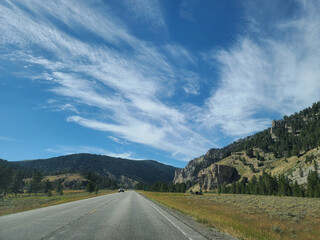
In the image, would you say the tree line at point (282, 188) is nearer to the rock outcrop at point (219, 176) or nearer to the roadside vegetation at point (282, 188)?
the roadside vegetation at point (282, 188)

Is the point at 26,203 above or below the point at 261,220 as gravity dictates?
below

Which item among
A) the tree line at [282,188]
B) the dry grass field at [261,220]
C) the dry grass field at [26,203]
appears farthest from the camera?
the tree line at [282,188]

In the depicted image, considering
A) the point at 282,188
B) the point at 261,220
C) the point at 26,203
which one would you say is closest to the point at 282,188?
the point at 282,188

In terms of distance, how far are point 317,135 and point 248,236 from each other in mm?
175686

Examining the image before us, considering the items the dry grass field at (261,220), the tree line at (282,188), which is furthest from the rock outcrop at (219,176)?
the dry grass field at (261,220)

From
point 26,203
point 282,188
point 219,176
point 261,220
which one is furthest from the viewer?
point 219,176

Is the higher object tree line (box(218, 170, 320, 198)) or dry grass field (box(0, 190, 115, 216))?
tree line (box(218, 170, 320, 198))

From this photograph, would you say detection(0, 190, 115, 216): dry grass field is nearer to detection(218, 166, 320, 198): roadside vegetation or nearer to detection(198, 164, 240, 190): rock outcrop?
detection(218, 166, 320, 198): roadside vegetation

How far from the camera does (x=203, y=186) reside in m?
197

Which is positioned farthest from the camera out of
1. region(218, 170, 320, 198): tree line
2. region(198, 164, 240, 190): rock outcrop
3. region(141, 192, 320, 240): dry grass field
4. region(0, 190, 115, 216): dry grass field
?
region(198, 164, 240, 190): rock outcrop

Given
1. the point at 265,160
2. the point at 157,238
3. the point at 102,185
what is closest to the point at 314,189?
the point at 157,238

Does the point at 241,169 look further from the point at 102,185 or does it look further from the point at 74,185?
the point at 74,185

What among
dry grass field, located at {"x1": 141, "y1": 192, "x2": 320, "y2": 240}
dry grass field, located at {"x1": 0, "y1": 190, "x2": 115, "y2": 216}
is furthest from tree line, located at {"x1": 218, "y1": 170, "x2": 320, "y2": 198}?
dry grass field, located at {"x1": 0, "y1": 190, "x2": 115, "y2": 216}

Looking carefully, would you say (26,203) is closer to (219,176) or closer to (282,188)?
(282,188)
